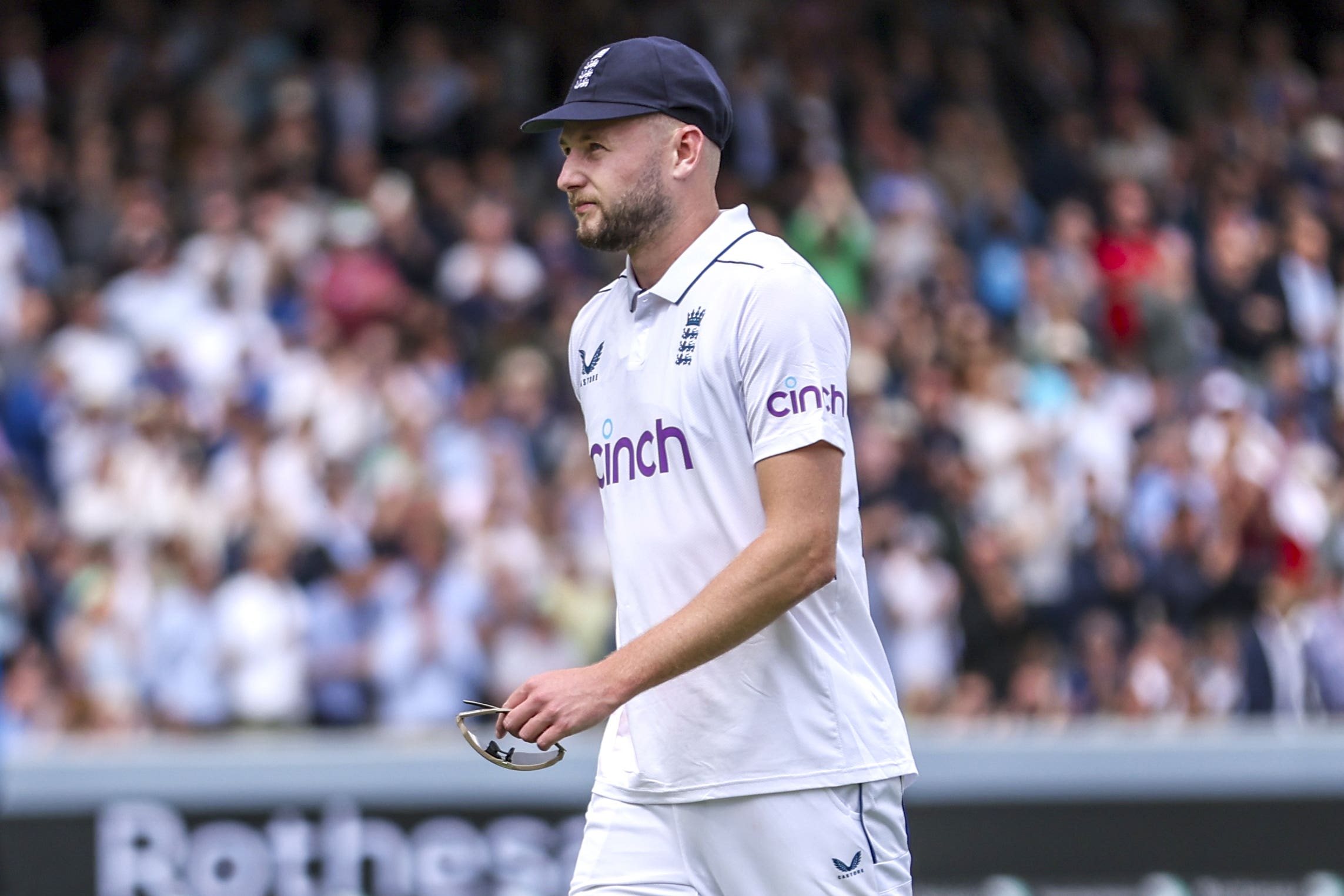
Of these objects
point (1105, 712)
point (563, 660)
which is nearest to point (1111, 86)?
point (1105, 712)

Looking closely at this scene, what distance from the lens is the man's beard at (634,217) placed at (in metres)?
3.57

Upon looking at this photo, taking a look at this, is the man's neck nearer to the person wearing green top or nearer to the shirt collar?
→ the shirt collar

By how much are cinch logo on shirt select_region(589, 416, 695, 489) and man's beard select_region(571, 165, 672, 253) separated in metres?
0.35

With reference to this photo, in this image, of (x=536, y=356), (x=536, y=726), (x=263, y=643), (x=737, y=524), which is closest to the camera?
(x=536, y=726)

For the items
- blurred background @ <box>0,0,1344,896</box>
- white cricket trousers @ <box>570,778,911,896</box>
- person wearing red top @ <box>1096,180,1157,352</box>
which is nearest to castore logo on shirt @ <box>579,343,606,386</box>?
white cricket trousers @ <box>570,778,911,896</box>

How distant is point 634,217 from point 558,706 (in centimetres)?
96

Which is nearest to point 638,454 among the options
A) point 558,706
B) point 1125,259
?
point 558,706

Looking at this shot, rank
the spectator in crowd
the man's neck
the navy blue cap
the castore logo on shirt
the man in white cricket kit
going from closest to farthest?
the man in white cricket kit, the navy blue cap, the man's neck, the castore logo on shirt, the spectator in crowd

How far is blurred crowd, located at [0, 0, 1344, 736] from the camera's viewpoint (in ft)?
33.4

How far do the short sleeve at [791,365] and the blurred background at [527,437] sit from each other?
13.2ft

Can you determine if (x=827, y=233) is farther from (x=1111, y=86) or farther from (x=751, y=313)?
(x=751, y=313)

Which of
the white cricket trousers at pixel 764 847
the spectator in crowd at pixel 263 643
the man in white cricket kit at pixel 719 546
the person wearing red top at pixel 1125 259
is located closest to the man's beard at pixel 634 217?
the man in white cricket kit at pixel 719 546

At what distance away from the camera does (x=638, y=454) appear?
11.8 ft

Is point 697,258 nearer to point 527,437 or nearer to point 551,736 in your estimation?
point 551,736
